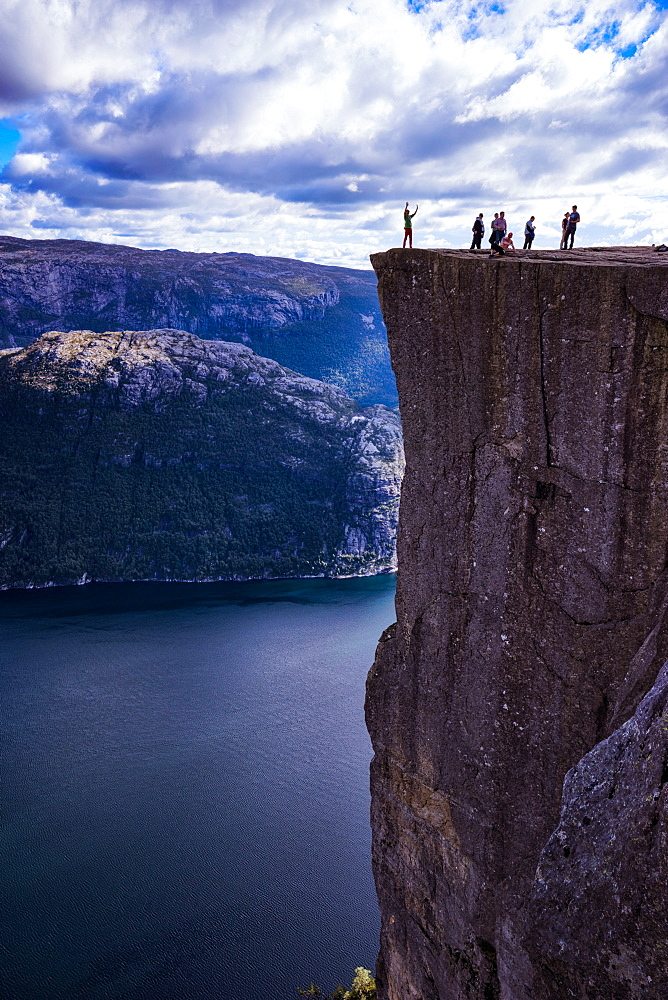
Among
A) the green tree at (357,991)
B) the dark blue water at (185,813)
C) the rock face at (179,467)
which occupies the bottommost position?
the dark blue water at (185,813)

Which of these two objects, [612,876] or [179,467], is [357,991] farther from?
[179,467]

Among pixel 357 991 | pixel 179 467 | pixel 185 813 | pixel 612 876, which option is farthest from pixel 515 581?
pixel 179 467

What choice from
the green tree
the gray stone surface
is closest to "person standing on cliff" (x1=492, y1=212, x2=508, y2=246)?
the gray stone surface

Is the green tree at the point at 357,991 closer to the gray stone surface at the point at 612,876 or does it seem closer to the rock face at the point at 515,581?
the rock face at the point at 515,581

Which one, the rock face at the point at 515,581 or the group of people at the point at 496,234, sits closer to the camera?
the rock face at the point at 515,581

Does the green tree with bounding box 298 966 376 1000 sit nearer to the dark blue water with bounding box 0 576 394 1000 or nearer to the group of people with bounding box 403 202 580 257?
the dark blue water with bounding box 0 576 394 1000

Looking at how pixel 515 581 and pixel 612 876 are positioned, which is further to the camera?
pixel 515 581

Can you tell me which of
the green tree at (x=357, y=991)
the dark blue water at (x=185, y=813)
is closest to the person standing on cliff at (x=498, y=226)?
the green tree at (x=357, y=991)
